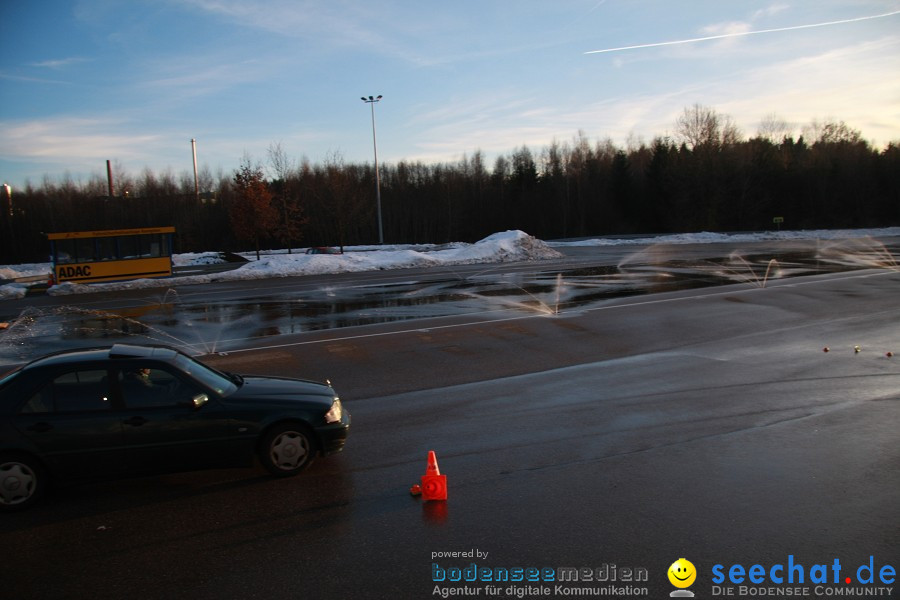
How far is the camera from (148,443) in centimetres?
559

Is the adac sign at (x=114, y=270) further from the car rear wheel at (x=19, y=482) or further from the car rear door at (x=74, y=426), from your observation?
the car rear wheel at (x=19, y=482)

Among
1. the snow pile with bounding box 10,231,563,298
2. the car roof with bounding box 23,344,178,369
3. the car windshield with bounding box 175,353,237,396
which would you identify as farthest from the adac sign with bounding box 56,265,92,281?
the car windshield with bounding box 175,353,237,396

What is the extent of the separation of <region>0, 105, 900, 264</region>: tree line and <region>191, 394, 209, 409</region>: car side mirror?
157 ft

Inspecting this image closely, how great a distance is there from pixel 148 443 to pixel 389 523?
7.83 feet

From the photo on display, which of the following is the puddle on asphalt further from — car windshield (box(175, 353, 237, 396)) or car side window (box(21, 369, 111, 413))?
car side window (box(21, 369, 111, 413))

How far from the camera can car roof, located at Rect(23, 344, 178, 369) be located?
580 centimetres

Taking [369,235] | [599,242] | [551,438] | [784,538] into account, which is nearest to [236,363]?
[551,438]

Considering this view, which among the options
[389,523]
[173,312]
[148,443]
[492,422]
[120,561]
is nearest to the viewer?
[120,561]

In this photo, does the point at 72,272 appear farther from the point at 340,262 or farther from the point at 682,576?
the point at 682,576

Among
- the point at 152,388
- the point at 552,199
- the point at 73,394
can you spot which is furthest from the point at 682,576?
the point at 552,199

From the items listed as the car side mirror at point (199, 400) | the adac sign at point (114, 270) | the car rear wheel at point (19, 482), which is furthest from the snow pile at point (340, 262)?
the car side mirror at point (199, 400)

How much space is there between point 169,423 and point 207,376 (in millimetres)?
712

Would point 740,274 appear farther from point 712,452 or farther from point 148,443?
point 148,443

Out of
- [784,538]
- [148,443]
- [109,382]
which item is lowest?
[784,538]
